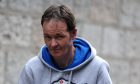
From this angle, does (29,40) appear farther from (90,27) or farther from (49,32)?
(49,32)

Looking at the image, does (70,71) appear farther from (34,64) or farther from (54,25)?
(54,25)

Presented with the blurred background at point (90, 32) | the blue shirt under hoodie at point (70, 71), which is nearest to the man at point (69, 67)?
the blue shirt under hoodie at point (70, 71)

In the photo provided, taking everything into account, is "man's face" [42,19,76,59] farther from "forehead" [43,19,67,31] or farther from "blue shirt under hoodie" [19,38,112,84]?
"blue shirt under hoodie" [19,38,112,84]

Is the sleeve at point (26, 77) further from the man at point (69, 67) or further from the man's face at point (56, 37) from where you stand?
the man's face at point (56, 37)

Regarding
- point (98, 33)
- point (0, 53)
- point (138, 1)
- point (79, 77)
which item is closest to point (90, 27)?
point (98, 33)

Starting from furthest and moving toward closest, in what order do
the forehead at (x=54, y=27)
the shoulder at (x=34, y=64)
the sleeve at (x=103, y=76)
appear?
1. the shoulder at (x=34, y=64)
2. the sleeve at (x=103, y=76)
3. the forehead at (x=54, y=27)

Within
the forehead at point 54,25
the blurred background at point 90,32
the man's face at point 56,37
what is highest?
the forehead at point 54,25

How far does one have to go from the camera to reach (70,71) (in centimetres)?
368

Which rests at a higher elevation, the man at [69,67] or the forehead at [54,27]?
the forehead at [54,27]

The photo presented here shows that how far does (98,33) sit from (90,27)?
149mm

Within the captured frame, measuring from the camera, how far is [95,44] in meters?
6.21

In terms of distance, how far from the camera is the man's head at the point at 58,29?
11.1 feet

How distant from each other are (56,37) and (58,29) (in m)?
0.05

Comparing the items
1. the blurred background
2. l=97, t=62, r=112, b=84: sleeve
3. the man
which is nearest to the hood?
the man
